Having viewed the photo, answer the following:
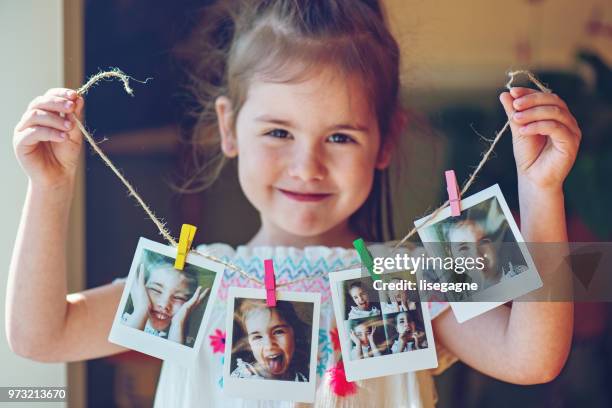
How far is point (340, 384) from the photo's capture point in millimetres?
979

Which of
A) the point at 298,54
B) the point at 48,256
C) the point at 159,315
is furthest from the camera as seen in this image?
the point at 298,54

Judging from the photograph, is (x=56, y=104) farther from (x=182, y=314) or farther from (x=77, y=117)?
(x=182, y=314)

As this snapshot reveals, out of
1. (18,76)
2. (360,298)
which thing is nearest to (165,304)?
(360,298)

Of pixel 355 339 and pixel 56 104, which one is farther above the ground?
pixel 56 104

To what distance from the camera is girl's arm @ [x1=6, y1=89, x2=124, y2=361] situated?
0.88 m

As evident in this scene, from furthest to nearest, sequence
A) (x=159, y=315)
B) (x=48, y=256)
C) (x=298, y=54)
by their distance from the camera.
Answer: (x=298, y=54)
(x=48, y=256)
(x=159, y=315)

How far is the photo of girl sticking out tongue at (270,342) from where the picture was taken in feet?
2.83

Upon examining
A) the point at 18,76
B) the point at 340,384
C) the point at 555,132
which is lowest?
the point at 340,384

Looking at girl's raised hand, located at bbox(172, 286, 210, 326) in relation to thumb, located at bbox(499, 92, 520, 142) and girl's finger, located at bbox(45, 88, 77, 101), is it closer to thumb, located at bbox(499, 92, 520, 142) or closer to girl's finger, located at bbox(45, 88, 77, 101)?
girl's finger, located at bbox(45, 88, 77, 101)

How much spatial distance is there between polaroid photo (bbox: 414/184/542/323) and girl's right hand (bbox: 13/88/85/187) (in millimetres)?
411

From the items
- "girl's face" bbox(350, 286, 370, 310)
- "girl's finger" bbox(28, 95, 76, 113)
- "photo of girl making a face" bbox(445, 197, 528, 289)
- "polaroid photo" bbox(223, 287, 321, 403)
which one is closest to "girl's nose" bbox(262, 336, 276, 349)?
"polaroid photo" bbox(223, 287, 321, 403)

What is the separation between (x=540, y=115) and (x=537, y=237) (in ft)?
0.50

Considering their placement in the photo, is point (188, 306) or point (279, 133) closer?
point (188, 306)

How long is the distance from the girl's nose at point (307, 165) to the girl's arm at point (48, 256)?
0.29 m
